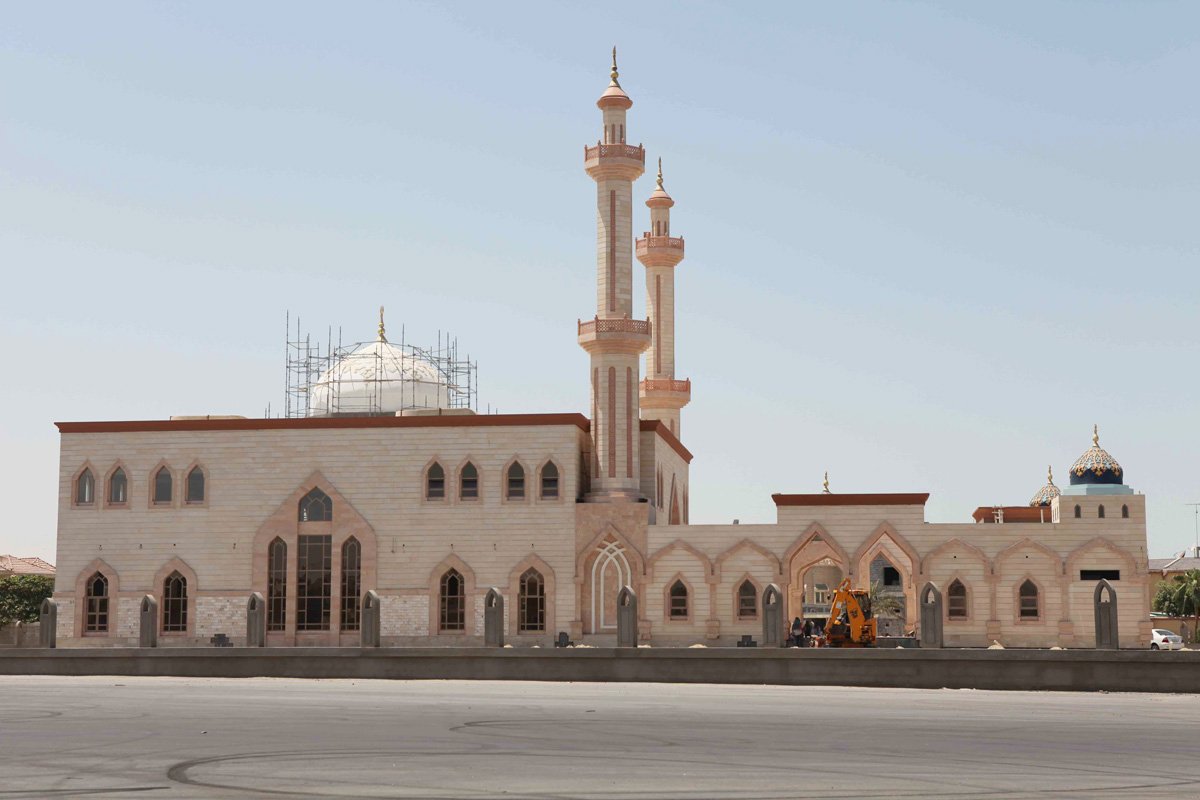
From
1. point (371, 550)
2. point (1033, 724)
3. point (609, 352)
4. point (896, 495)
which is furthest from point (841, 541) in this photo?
point (1033, 724)

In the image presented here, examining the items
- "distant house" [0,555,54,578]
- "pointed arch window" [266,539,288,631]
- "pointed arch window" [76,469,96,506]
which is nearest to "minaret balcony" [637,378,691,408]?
"pointed arch window" [266,539,288,631]

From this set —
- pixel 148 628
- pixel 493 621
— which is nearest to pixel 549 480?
pixel 493 621

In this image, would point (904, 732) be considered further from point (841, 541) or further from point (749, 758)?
point (841, 541)

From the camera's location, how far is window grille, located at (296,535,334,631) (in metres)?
48.0

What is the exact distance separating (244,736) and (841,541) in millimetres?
30629

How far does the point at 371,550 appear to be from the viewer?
47656mm

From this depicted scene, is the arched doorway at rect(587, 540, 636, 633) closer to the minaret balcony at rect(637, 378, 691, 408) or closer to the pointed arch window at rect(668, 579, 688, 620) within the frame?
the pointed arch window at rect(668, 579, 688, 620)

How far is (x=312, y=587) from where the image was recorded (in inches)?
1893

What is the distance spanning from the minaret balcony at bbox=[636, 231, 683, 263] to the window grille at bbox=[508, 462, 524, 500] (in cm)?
1434

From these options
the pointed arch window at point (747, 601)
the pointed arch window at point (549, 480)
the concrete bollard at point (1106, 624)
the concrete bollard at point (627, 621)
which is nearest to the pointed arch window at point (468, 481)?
the pointed arch window at point (549, 480)

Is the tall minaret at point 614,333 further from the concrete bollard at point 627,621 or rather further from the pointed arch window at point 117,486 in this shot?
the pointed arch window at point 117,486

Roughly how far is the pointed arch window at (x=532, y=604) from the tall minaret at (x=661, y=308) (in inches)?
531

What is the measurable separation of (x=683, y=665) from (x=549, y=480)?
1560 centimetres

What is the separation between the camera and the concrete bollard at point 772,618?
3466cm
